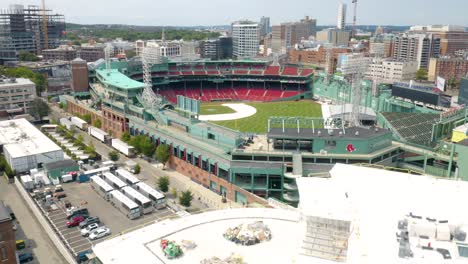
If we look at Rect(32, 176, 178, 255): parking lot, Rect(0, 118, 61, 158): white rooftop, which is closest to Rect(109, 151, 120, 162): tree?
Rect(0, 118, 61, 158): white rooftop

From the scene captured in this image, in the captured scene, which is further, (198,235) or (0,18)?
(0,18)

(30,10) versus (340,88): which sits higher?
(30,10)

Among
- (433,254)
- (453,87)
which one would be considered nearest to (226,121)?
(433,254)

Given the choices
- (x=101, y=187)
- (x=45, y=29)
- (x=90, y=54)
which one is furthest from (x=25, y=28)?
(x=101, y=187)

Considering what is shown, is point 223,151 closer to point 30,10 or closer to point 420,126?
point 420,126

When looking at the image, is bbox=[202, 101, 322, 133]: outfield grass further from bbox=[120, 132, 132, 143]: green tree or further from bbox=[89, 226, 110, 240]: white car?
bbox=[89, 226, 110, 240]: white car

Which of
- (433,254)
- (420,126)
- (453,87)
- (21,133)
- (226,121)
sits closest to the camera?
(433,254)
